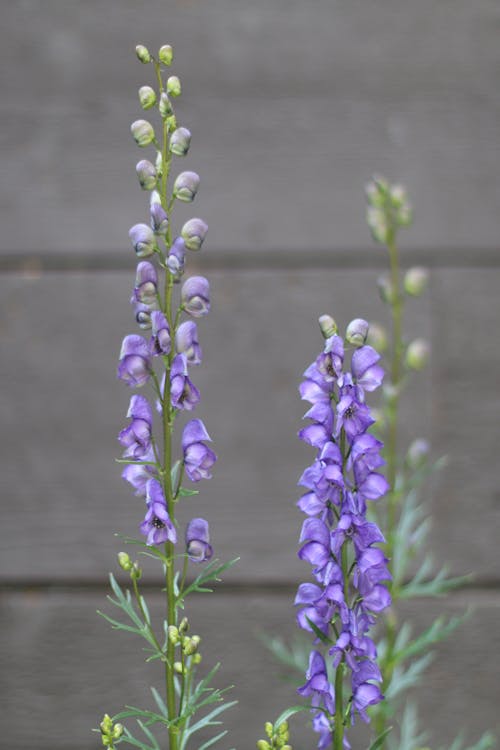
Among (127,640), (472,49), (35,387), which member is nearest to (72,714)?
(127,640)

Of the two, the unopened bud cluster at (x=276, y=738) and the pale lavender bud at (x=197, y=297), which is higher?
the pale lavender bud at (x=197, y=297)

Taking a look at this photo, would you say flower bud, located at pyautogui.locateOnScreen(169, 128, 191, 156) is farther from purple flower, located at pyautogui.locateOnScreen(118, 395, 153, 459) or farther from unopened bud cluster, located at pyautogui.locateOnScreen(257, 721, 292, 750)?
unopened bud cluster, located at pyautogui.locateOnScreen(257, 721, 292, 750)

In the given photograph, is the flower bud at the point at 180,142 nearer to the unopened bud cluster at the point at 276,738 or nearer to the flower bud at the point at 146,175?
the flower bud at the point at 146,175

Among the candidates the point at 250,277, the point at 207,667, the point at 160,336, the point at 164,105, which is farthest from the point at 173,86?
the point at 207,667

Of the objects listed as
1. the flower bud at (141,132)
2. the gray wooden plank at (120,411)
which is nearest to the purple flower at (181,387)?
the flower bud at (141,132)

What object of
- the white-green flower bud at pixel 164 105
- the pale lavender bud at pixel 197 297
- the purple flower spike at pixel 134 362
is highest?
the white-green flower bud at pixel 164 105

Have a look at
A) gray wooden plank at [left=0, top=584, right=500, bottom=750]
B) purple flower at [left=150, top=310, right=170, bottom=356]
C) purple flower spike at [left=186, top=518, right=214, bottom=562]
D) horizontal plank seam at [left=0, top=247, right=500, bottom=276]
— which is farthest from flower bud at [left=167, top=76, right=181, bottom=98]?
gray wooden plank at [left=0, top=584, right=500, bottom=750]
